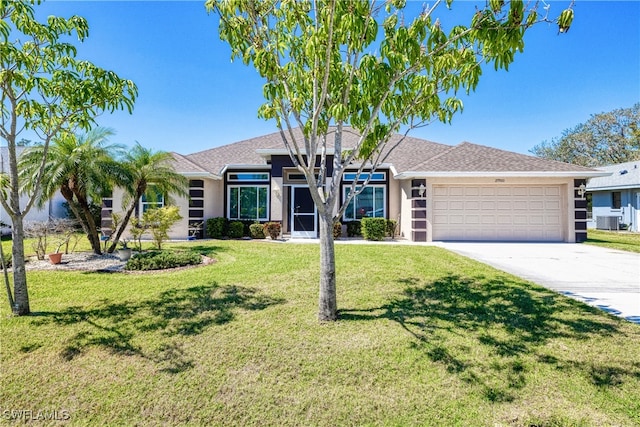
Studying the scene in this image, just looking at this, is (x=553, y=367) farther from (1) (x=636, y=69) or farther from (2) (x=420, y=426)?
(1) (x=636, y=69)

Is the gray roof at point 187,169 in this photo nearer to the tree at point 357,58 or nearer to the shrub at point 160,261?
the shrub at point 160,261

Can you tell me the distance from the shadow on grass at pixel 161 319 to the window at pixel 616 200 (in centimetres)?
2966

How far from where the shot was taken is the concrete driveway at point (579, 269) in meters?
5.74

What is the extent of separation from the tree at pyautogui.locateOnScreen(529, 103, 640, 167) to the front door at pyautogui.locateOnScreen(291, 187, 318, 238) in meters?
38.3

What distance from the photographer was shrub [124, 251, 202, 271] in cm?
833

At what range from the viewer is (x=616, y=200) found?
23.8 m

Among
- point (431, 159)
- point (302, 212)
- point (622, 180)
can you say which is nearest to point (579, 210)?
point (431, 159)

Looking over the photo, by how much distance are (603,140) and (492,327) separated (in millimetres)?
47367

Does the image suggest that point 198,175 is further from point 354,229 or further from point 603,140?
point 603,140

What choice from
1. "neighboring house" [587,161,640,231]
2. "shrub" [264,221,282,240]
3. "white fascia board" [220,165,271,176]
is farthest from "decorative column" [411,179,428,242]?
"neighboring house" [587,161,640,231]

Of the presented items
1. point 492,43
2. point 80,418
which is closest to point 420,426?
point 80,418

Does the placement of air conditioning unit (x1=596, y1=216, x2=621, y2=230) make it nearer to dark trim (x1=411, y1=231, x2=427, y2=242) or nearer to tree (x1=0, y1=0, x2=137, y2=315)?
dark trim (x1=411, y1=231, x2=427, y2=242)

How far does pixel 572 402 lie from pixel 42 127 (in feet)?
29.3

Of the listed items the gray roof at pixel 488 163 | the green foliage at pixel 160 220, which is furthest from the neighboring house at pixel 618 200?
the green foliage at pixel 160 220
